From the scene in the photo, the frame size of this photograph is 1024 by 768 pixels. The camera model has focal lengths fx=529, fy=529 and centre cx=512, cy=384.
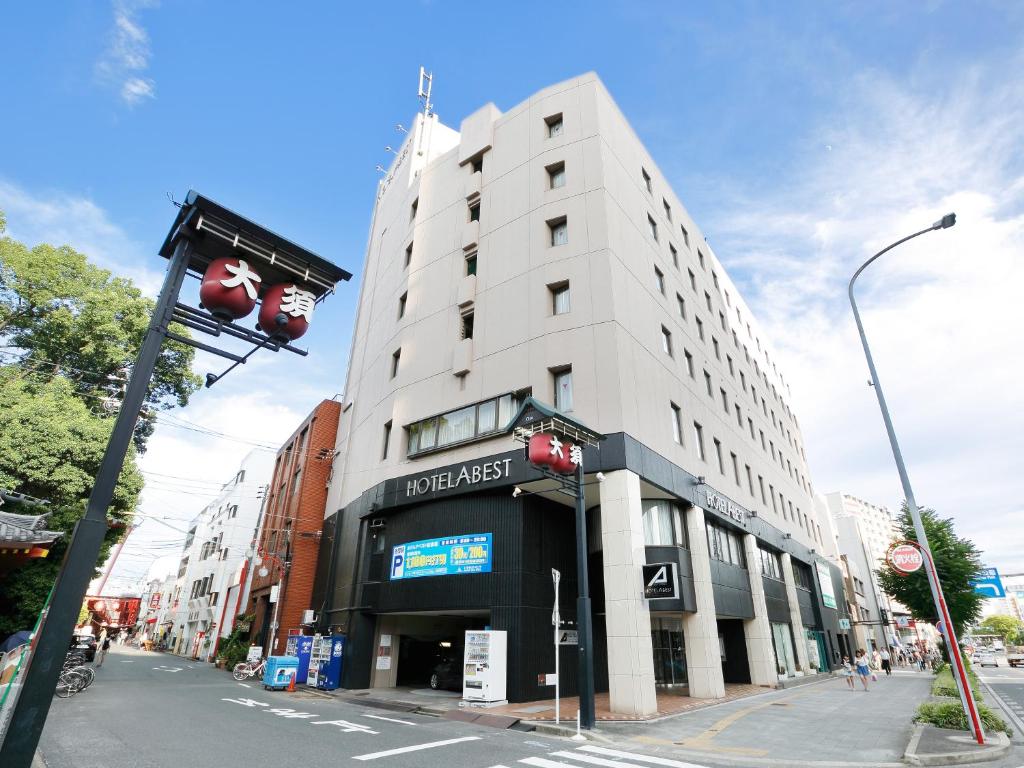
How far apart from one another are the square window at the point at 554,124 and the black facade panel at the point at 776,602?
2558 centimetres

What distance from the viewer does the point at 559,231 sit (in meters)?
24.2

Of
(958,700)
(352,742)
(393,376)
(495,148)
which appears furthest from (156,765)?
(495,148)

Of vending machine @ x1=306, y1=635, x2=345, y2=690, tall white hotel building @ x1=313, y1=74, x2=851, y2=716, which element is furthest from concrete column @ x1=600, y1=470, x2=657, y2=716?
vending machine @ x1=306, y1=635, x2=345, y2=690

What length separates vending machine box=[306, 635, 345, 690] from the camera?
21.6m

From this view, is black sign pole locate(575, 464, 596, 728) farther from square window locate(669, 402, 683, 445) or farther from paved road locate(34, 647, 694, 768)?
square window locate(669, 402, 683, 445)

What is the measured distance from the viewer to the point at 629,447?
18.5m

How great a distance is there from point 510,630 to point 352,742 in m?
7.84

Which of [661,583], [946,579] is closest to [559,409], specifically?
[661,583]

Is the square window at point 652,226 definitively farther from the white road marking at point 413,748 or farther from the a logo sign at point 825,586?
the a logo sign at point 825,586

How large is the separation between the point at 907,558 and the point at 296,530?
29.7 m

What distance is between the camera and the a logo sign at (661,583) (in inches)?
638

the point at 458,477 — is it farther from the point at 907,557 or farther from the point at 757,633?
the point at 757,633

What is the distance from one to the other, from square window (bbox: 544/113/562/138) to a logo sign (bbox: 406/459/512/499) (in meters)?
16.9

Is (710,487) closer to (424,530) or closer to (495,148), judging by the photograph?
(424,530)
